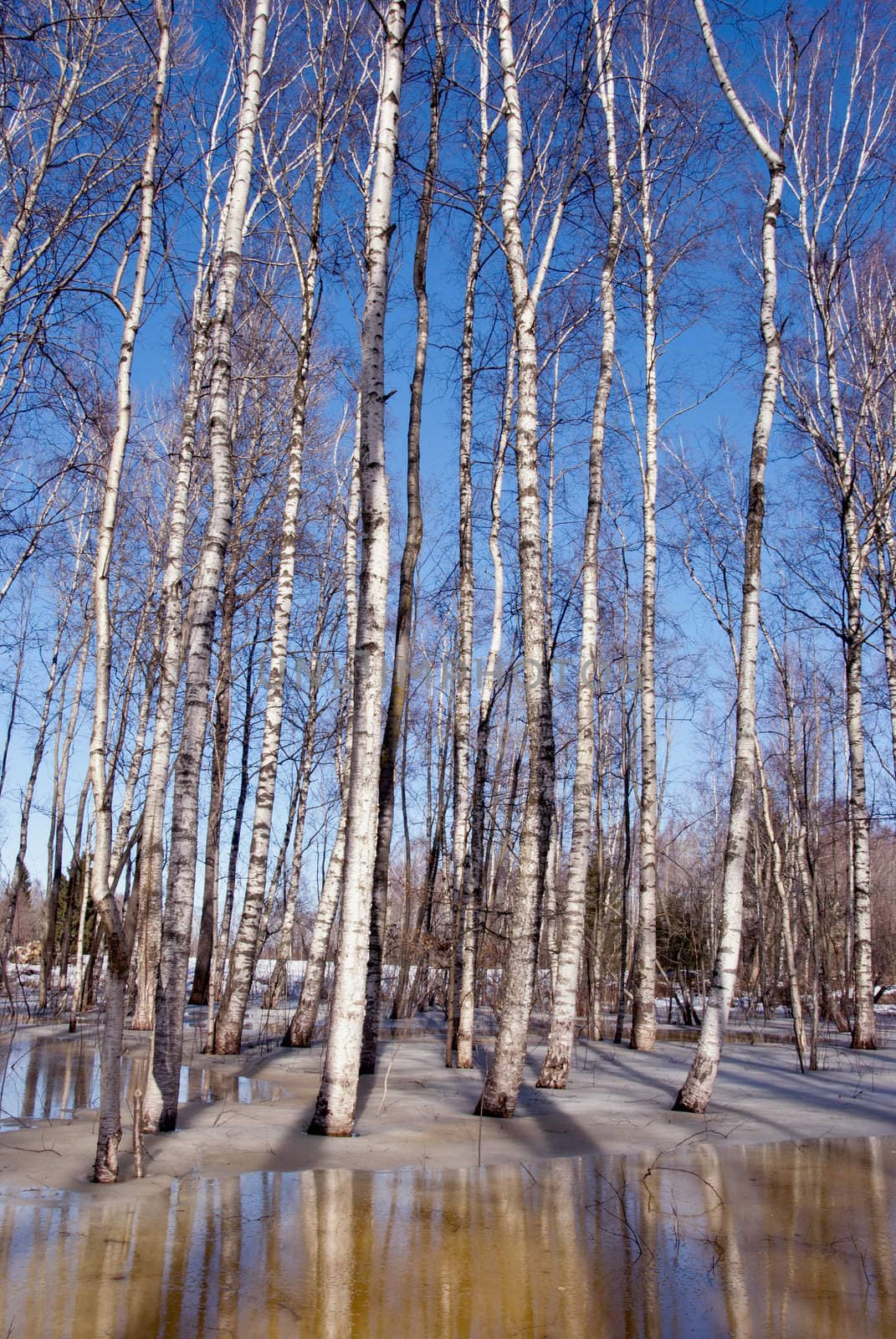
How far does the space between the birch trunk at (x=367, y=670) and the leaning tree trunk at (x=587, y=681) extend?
9.20 feet

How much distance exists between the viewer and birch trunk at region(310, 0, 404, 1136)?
20.6ft

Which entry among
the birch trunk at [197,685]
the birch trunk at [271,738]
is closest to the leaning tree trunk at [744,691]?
the birch trunk at [197,685]

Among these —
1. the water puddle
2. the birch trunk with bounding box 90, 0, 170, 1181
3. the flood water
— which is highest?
the birch trunk with bounding box 90, 0, 170, 1181

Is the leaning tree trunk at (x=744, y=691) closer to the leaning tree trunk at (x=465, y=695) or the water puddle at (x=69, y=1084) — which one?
the leaning tree trunk at (x=465, y=695)

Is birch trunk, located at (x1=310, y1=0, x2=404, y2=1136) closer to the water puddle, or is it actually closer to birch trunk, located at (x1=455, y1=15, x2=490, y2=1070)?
the water puddle

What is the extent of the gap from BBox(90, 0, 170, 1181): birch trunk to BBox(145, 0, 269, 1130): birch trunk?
43 cm

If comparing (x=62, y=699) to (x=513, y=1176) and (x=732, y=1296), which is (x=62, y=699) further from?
(x=732, y=1296)

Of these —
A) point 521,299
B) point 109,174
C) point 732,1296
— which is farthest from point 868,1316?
point 109,174

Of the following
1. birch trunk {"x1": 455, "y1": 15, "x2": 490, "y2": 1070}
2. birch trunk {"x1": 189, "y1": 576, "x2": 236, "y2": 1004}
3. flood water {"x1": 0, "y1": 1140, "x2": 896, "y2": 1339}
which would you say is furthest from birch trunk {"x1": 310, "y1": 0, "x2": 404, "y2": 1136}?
birch trunk {"x1": 189, "y1": 576, "x2": 236, "y2": 1004}

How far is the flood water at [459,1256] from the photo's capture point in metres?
3.36

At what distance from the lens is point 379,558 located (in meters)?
6.91

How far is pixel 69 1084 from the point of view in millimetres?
8609

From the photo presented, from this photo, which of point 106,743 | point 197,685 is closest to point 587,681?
point 197,685

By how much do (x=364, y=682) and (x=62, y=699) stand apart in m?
16.2
